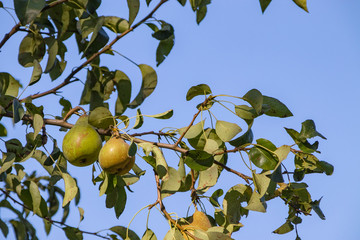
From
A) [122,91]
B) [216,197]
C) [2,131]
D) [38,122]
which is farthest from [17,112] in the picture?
[2,131]

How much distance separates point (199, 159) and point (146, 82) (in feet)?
1.24

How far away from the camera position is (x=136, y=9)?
185 centimetres

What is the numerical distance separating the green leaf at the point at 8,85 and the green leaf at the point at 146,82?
Result: 1.95 ft

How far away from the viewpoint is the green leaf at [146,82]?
1895 millimetres

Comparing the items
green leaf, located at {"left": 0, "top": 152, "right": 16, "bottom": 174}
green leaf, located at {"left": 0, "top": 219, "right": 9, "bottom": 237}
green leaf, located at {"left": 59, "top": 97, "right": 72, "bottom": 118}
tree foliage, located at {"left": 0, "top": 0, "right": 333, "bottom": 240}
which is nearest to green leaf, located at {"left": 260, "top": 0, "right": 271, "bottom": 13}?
tree foliage, located at {"left": 0, "top": 0, "right": 333, "bottom": 240}

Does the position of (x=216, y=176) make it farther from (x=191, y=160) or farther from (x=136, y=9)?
(x=136, y=9)

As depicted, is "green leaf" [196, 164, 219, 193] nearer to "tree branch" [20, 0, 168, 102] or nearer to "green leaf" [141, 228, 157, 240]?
"green leaf" [141, 228, 157, 240]

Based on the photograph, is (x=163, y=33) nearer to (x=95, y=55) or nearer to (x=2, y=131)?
(x=95, y=55)

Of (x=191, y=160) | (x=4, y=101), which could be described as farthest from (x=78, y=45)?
(x=191, y=160)

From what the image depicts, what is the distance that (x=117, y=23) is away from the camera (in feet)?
6.33

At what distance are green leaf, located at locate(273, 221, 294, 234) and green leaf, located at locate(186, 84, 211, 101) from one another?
0.70 meters

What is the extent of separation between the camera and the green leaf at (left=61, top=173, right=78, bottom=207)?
76.4 inches

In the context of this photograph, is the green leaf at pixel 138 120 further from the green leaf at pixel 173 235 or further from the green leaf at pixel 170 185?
the green leaf at pixel 173 235

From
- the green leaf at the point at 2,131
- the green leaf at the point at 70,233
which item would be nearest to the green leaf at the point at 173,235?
the green leaf at the point at 70,233
